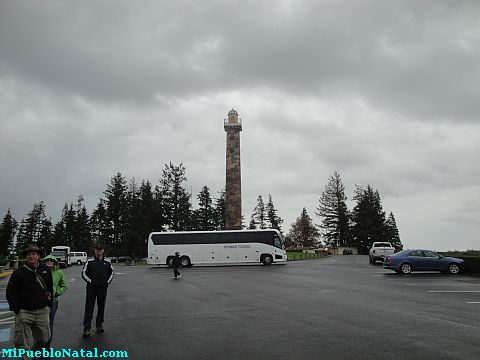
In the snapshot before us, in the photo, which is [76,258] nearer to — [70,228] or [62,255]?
[62,255]

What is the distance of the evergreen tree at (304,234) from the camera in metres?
107

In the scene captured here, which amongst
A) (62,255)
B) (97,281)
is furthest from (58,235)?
(97,281)

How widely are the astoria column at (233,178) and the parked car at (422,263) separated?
122 ft

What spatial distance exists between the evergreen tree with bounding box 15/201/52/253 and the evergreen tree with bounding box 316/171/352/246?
6586 centimetres

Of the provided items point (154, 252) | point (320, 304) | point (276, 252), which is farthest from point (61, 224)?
point (320, 304)

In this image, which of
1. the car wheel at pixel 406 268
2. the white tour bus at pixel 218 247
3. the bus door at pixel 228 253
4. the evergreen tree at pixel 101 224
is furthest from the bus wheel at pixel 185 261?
the evergreen tree at pixel 101 224

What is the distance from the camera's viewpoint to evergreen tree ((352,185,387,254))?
8350 centimetres

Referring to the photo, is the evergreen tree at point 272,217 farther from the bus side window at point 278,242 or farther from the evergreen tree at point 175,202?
the bus side window at point 278,242

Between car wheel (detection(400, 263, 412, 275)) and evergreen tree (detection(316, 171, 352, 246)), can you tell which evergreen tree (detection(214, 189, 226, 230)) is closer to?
evergreen tree (detection(316, 171, 352, 246))

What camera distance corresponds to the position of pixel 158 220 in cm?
7594

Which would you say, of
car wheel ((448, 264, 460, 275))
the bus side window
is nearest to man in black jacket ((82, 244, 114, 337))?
car wheel ((448, 264, 460, 275))

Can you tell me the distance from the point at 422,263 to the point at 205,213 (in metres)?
64.5

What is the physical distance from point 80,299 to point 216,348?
954 cm

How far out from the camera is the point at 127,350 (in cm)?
704
